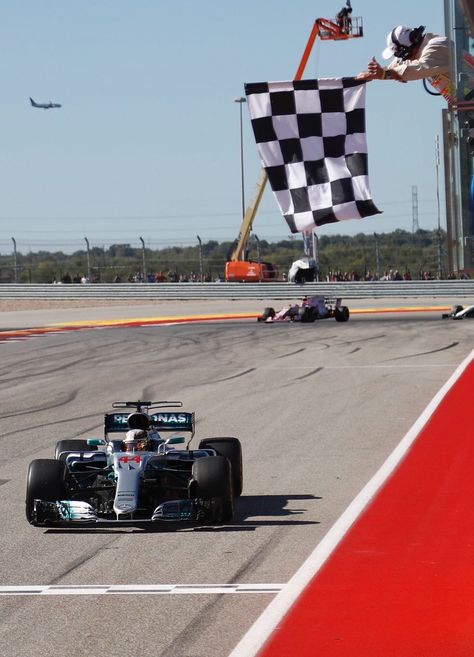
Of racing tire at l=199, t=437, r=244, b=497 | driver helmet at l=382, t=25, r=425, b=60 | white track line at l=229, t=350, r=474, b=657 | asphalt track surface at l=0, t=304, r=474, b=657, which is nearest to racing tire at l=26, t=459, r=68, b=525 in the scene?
asphalt track surface at l=0, t=304, r=474, b=657

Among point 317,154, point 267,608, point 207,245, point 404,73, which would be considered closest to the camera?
point 267,608

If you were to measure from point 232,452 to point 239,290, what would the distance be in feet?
88.6

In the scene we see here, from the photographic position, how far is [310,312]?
2441 centimetres

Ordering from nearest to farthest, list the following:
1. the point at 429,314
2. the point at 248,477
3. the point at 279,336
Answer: the point at 248,477
the point at 279,336
the point at 429,314

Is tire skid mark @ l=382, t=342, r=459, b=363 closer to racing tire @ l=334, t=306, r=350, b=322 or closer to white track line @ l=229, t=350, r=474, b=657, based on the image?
racing tire @ l=334, t=306, r=350, b=322

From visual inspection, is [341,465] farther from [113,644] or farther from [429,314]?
[429,314]

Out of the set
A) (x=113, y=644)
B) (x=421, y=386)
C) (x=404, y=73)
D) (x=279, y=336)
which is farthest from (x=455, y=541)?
(x=279, y=336)

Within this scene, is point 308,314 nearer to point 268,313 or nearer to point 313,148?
point 268,313

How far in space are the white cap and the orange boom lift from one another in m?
20.9

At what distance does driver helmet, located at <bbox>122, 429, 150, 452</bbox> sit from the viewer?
741 centimetres

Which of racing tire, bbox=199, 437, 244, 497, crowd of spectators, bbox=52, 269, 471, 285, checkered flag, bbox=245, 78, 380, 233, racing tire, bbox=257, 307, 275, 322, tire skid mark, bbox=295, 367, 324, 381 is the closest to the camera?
racing tire, bbox=199, 437, 244, 497

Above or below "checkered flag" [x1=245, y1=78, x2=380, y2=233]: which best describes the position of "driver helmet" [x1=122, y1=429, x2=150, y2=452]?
below

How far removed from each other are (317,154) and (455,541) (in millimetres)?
9792

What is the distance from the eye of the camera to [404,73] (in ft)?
24.9
